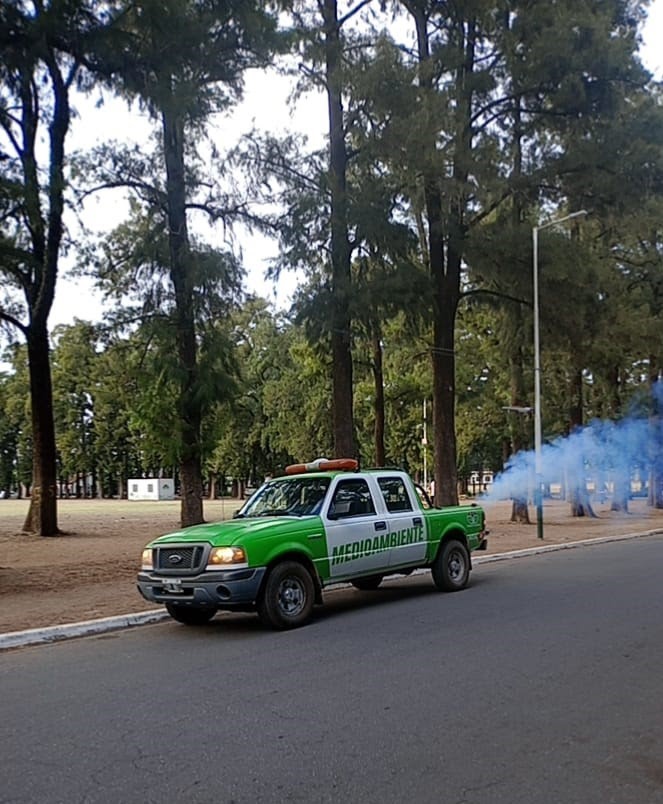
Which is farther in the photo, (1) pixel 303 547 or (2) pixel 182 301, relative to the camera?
(2) pixel 182 301

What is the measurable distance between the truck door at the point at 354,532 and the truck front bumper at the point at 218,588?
1.35 metres

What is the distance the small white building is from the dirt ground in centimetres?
4393

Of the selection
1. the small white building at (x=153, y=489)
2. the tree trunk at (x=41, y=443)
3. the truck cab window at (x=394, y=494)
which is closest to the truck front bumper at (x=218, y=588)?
the truck cab window at (x=394, y=494)

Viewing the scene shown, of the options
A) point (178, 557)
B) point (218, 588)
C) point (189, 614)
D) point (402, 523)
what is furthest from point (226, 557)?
point (402, 523)

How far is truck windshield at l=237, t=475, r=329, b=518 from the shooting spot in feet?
35.9

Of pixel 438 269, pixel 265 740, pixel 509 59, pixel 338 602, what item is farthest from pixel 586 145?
pixel 265 740

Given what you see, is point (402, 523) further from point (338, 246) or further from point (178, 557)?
point (338, 246)

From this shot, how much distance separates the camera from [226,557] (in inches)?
376

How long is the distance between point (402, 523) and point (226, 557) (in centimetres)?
320

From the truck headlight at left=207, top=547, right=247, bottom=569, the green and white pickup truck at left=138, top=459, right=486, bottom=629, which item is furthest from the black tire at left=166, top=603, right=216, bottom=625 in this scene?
the truck headlight at left=207, top=547, right=247, bottom=569

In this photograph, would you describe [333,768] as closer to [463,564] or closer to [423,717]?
[423,717]

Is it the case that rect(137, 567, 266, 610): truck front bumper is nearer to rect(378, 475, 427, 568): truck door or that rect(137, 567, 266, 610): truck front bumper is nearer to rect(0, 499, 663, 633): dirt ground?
rect(0, 499, 663, 633): dirt ground

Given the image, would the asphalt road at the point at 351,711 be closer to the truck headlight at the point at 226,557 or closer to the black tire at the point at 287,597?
the black tire at the point at 287,597

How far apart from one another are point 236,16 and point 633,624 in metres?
14.1
